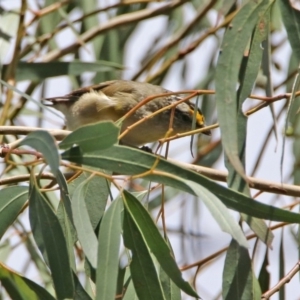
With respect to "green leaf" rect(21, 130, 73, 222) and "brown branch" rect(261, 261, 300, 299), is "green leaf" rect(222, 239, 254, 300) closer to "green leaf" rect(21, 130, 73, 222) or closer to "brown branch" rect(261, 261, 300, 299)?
"brown branch" rect(261, 261, 300, 299)

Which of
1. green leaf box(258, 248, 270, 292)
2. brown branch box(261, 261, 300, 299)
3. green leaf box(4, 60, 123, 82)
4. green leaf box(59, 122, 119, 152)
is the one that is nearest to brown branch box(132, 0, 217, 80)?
green leaf box(4, 60, 123, 82)

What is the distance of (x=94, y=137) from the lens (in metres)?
2.00

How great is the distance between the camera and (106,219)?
80.1 inches

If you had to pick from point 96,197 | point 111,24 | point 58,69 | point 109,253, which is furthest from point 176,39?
point 109,253

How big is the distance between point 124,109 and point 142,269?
1677 mm

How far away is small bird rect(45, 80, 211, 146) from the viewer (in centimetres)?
365

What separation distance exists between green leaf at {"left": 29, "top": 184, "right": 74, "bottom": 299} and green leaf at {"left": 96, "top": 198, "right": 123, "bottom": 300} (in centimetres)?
11

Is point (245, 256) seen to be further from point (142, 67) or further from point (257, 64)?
point (142, 67)

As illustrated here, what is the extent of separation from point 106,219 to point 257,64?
23.6 inches

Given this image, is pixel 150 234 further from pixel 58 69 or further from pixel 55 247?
pixel 58 69

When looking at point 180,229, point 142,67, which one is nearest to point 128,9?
point 142,67

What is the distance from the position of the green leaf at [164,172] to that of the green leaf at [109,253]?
0.10 m

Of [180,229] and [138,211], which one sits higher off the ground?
[180,229]

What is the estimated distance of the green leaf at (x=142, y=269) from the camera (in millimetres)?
2109
